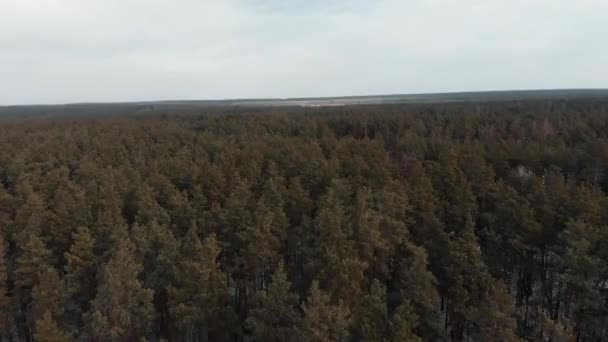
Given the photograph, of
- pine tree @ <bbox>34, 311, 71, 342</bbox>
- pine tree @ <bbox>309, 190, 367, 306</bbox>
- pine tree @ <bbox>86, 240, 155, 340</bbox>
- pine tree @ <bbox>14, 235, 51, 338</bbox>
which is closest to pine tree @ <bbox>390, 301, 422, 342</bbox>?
pine tree @ <bbox>309, 190, 367, 306</bbox>

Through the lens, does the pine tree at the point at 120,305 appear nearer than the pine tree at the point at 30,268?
Yes

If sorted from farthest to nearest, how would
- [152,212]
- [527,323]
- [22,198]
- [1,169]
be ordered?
[1,169] < [22,198] < [152,212] < [527,323]

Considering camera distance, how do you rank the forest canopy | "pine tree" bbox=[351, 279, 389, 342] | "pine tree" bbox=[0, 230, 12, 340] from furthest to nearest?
"pine tree" bbox=[0, 230, 12, 340] → the forest canopy → "pine tree" bbox=[351, 279, 389, 342]

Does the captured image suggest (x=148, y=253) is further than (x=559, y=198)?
No

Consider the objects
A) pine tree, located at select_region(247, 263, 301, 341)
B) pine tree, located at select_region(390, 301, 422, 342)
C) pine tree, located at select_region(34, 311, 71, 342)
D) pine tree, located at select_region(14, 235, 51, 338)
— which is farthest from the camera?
pine tree, located at select_region(14, 235, 51, 338)

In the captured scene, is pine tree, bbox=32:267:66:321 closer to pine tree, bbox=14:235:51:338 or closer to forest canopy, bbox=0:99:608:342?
forest canopy, bbox=0:99:608:342

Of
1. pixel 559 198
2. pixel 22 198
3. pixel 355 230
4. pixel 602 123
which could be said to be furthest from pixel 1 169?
pixel 602 123

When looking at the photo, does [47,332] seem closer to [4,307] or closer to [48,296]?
[48,296]

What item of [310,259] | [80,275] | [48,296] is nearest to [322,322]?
[310,259]

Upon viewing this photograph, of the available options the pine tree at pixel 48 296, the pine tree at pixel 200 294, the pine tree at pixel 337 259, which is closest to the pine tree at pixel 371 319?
the pine tree at pixel 337 259

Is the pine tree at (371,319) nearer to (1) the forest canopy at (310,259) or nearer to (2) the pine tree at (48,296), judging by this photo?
(1) the forest canopy at (310,259)

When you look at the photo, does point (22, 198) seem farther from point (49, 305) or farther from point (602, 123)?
point (602, 123)
